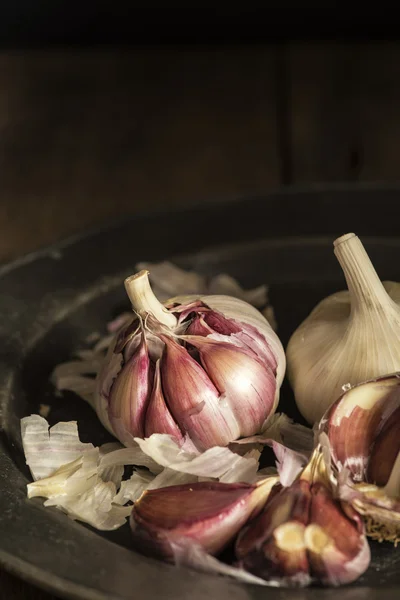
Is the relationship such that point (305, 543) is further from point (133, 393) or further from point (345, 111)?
point (345, 111)

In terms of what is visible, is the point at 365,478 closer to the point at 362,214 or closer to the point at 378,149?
the point at 362,214

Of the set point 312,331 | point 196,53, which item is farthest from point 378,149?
point 312,331

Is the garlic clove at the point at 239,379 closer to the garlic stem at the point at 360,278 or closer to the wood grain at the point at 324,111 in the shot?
the garlic stem at the point at 360,278

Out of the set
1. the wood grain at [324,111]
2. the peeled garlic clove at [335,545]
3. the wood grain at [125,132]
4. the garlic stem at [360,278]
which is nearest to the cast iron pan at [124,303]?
the peeled garlic clove at [335,545]

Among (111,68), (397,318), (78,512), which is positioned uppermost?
(111,68)

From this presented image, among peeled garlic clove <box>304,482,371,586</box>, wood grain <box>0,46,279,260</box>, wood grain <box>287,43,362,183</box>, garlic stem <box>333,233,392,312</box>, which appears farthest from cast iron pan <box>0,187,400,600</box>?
wood grain <box>287,43,362,183</box>

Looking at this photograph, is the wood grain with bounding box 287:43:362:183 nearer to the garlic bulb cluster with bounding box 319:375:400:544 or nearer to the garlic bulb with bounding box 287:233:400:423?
the garlic bulb with bounding box 287:233:400:423
